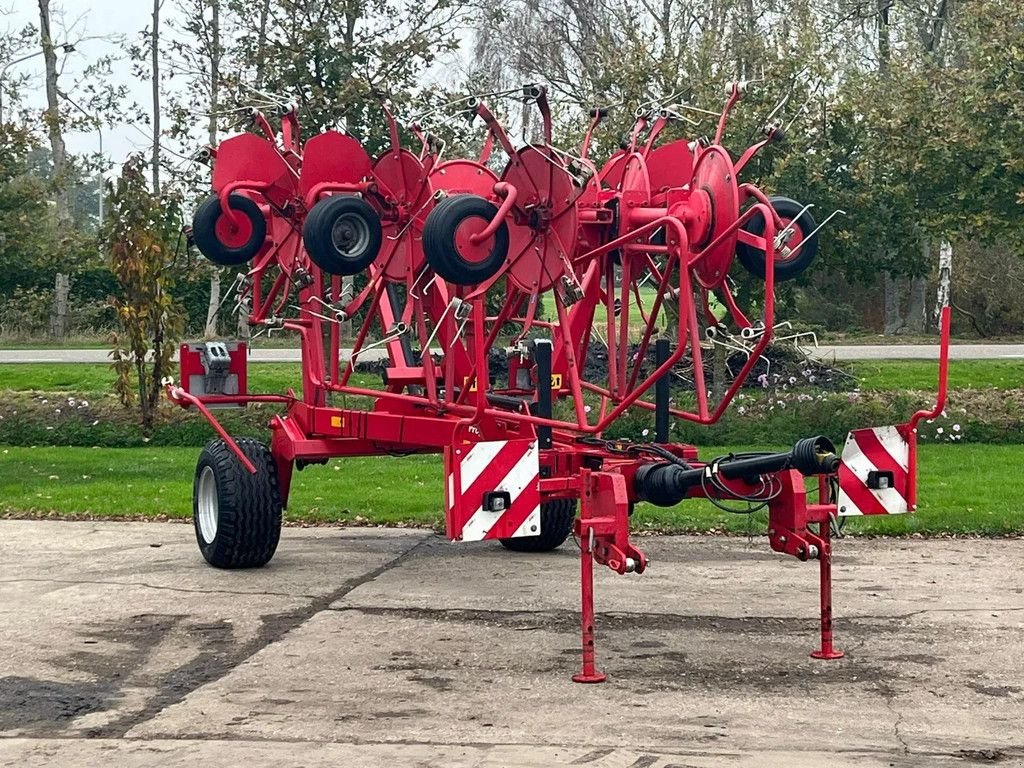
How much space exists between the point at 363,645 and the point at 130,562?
3360 mm

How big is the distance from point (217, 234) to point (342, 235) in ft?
5.96

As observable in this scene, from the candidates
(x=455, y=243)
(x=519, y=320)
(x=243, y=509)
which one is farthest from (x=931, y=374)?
(x=455, y=243)

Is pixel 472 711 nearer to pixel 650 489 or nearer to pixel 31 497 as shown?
pixel 650 489

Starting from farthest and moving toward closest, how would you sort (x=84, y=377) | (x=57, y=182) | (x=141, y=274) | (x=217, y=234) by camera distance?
(x=84, y=377), (x=57, y=182), (x=141, y=274), (x=217, y=234)

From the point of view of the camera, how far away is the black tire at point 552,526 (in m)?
11.2

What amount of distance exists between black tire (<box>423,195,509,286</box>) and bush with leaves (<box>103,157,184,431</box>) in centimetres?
1063

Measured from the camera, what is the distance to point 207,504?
10820 millimetres

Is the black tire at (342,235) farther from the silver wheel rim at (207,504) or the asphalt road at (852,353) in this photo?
the asphalt road at (852,353)

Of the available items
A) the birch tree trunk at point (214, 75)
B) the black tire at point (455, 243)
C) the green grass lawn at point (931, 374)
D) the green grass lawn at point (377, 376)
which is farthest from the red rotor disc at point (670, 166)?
the birch tree trunk at point (214, 75)

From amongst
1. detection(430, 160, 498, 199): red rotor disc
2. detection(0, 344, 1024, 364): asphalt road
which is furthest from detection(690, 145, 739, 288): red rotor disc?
detection(0, 344, 1024, 364): asphalt road

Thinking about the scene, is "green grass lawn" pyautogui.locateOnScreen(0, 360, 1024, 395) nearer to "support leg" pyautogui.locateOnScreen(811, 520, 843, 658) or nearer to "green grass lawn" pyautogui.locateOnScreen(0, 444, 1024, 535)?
"green grass lawn" pyautogui.locateOnScreen(0, 444, 1024, 535)

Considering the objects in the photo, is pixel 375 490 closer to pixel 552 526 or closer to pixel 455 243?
pixel 552 526

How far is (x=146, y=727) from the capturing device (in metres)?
6.50

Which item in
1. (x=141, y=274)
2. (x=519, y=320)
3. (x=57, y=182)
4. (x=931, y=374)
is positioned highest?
(x=57, y=182)
